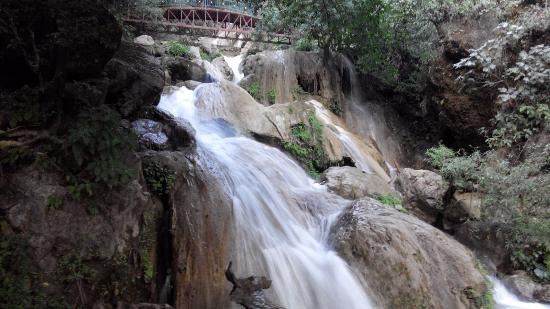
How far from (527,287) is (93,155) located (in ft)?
23.8

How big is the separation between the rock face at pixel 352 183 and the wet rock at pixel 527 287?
2.75 m

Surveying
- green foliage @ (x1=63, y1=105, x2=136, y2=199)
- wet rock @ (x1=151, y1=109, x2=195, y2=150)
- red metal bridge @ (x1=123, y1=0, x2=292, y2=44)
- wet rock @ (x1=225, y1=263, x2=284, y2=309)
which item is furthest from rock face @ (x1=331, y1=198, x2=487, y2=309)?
red metal bridge @ (x1=123, y1=0, x2=292, y2=44)

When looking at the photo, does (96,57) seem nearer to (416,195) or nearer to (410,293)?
(410,293)

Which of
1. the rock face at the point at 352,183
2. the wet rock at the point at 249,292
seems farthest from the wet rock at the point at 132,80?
the rock face at the point at 352,183

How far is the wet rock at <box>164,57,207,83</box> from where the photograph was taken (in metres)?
12.6

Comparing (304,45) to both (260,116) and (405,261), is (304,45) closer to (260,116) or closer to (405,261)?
(260,116)

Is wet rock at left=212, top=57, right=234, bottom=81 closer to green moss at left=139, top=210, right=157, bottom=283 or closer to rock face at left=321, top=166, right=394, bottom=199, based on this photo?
rock face at left=321, top=166, right=394, bottom=199

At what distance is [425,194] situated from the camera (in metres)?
8.80

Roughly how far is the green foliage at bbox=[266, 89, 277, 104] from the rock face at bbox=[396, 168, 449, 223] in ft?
17.6

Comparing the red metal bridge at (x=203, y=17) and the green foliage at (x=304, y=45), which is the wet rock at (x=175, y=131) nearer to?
the green foliage at (x=304, y=45)

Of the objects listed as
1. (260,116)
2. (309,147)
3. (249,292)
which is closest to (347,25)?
(260,116)

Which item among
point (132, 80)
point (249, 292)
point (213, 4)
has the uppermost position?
point (213, 4)

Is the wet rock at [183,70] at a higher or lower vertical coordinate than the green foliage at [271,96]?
higher

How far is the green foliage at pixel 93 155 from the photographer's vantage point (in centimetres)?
361
